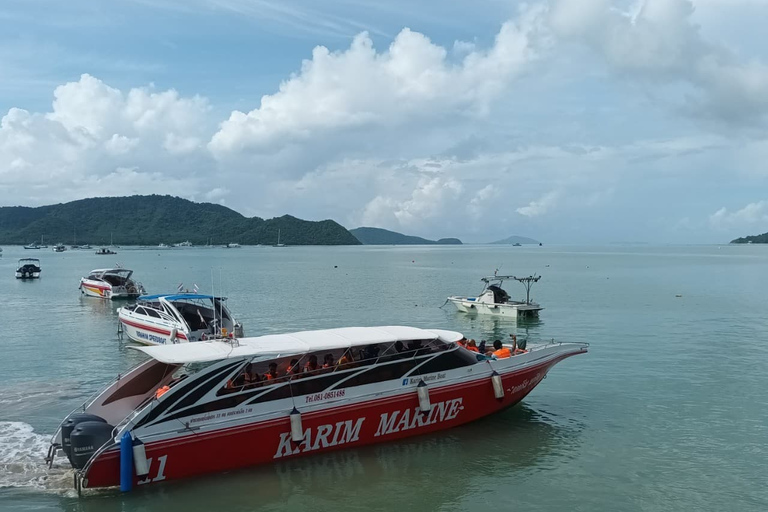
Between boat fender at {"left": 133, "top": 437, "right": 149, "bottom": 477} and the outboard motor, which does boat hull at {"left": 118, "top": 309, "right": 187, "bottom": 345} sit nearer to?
the outboard motor

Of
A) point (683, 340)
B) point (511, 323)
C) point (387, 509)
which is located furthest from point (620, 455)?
point (511, 323)

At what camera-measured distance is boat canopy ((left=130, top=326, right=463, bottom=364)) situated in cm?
1299

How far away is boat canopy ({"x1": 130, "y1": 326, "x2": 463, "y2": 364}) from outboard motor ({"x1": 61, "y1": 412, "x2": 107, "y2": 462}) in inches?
64.4

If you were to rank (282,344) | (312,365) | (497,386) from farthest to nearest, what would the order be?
1. (497,386)
2. (312,365)
3. (282,344)

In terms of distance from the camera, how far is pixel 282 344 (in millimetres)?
13930

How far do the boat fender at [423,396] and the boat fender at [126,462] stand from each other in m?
6.30

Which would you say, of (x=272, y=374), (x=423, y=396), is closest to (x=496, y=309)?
(x=423, y=396)

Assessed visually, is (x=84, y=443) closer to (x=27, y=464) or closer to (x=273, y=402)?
(x=27, y=464)

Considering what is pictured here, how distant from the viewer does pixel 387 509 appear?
1191 cm

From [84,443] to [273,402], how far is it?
11.9ft

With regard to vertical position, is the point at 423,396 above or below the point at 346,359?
below

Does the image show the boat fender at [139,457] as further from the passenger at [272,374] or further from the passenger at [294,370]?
the passenger at [294,370]

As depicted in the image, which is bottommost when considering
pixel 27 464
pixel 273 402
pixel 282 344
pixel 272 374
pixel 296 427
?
pixel 27 464

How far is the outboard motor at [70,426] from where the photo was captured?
12039 mm
